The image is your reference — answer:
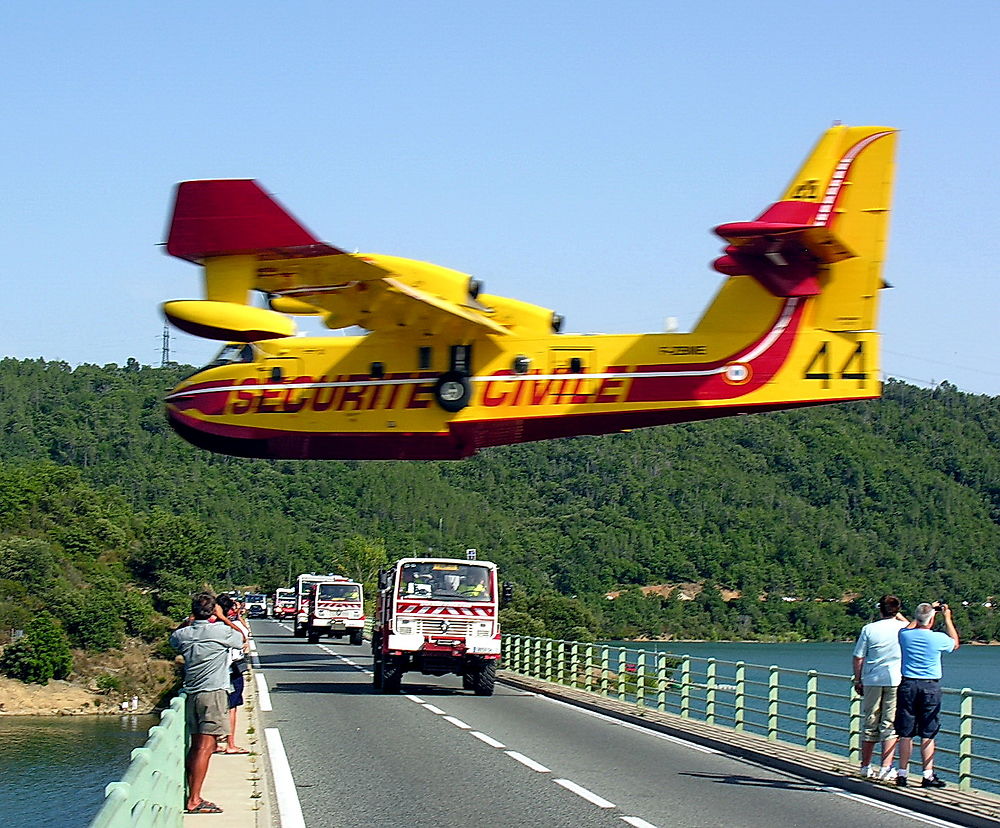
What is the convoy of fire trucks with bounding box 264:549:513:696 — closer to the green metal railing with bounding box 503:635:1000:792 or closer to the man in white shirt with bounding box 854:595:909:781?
the green metal railing with bounding box 503:635:1000:792

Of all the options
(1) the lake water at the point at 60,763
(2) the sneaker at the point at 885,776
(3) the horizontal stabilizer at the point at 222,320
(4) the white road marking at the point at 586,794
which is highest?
(3) the horizontal stabilizer at the point at 222,320

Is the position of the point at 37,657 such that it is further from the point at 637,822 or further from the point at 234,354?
the point at 637,822

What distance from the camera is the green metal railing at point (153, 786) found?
16.4 ft

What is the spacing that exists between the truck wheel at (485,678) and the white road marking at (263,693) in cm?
422

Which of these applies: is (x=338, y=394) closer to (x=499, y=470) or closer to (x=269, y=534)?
(x=269, y=534)

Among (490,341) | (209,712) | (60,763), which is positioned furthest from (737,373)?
(60,763)

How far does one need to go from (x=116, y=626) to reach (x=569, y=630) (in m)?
35.0

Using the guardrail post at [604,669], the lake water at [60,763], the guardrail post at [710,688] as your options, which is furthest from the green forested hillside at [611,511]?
the guardrail post at [710,688]

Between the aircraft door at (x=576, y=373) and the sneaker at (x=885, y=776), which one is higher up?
the aircraft door at (x=576, y=373)

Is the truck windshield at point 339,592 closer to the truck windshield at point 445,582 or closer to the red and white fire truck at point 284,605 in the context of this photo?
the truck windshield at point 445,582

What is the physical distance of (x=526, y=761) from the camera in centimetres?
1538

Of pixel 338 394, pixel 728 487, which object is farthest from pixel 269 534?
pixel 338 394

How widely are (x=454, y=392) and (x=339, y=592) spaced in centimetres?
3051

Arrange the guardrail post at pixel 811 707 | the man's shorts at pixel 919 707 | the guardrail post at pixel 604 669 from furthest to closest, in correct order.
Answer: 1. the guardrail post at pixel 604 669
2. the guardrail post at pixel 811 707
3. the man's shorts at pixel 919 707
